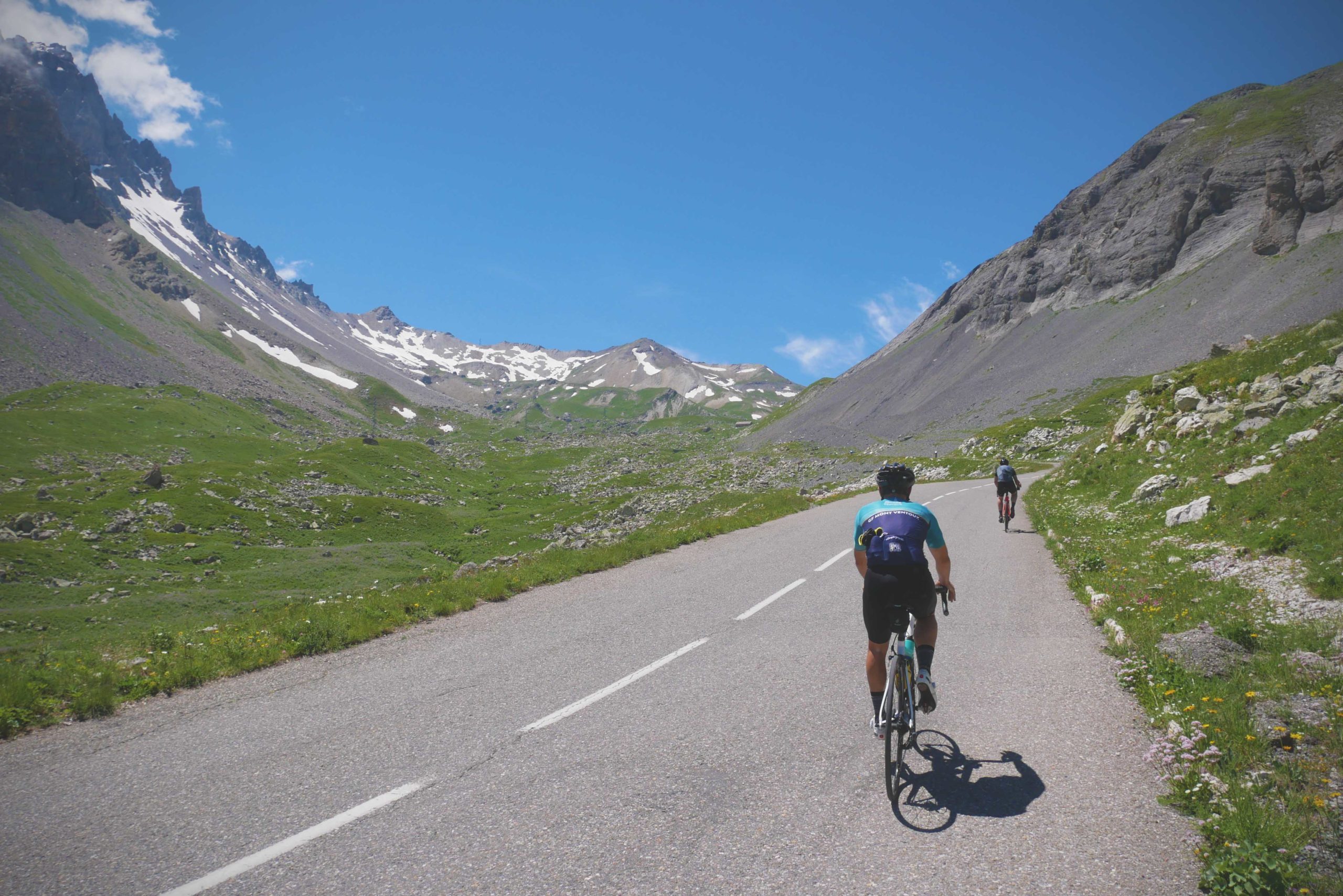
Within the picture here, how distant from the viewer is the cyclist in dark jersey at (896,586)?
5.70 meters

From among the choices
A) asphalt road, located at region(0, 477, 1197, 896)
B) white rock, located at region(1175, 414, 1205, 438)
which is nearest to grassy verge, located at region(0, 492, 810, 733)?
asphalt road, located at region(0, 477, 1197, 896)

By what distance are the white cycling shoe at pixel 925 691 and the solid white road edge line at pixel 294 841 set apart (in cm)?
432

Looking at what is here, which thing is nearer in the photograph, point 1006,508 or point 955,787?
point 955,787

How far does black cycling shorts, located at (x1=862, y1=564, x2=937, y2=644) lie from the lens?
5699 mm

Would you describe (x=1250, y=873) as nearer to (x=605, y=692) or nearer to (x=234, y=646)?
(x=605, y=692)

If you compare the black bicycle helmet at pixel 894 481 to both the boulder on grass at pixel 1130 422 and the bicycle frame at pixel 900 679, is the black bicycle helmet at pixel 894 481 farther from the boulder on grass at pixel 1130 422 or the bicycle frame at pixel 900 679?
the boulder on grass at pixel 1130 422

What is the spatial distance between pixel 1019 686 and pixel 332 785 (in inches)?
292

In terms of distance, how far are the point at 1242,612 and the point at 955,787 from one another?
6.54 m

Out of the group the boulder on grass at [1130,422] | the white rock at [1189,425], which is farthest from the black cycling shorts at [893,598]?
the boulder on grass at [1130,422]

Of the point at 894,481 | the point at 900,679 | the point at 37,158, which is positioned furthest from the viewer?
the point at 37,158

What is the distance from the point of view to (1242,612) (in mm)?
8836

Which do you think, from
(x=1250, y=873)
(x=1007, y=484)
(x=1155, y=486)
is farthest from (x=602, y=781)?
(x=1007, y=484)

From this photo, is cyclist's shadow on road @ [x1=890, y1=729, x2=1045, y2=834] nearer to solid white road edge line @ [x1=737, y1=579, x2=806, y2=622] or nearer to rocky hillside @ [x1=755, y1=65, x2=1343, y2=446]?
solid white road edge line @ [x1=737, y1=579, x2=806, y2=622]

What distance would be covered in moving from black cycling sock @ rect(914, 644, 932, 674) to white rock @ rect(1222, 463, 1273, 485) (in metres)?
12.8
